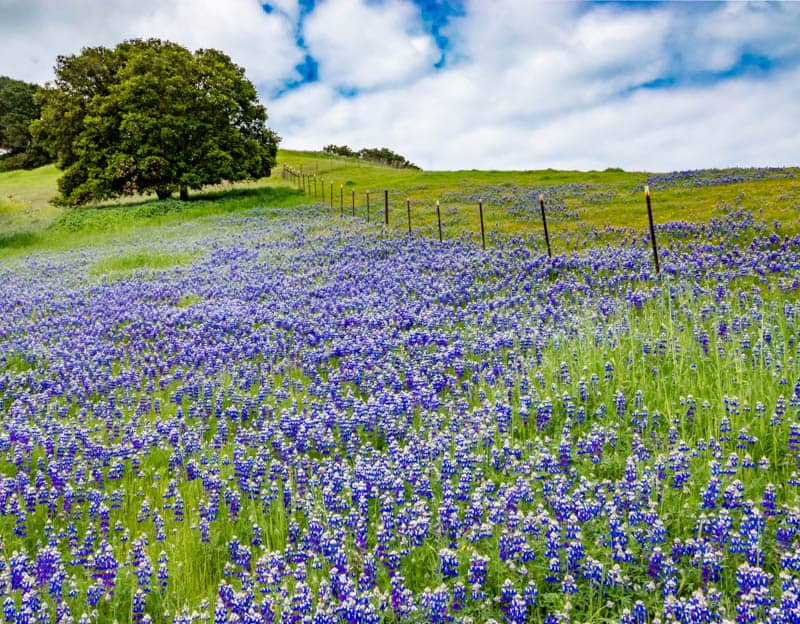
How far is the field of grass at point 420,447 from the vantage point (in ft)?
13.8

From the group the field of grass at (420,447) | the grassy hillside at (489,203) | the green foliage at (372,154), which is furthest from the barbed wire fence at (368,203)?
the green foliage at (372,154)

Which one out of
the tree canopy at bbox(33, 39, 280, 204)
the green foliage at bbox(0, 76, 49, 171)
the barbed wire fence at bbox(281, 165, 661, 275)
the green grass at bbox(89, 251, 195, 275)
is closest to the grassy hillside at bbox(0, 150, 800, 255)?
the barbed wire fence at bbox(281, 165, 661, 275)

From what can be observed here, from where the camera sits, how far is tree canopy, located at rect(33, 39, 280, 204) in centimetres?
4600

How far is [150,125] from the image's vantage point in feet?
148

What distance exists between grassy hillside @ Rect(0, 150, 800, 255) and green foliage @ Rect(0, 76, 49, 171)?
2528cm

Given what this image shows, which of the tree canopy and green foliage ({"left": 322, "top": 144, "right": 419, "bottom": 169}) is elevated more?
green foliage ({"left": 322, "top": 144, "right": 419, "bottom": 169})

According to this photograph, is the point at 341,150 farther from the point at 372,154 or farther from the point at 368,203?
the point at 368,203

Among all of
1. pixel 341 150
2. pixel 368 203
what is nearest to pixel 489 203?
pixel 368 203

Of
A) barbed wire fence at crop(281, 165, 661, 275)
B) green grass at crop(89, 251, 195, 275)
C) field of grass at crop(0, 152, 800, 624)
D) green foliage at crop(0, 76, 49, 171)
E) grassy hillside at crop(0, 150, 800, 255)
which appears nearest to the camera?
field of grass at crop(0, 152, 800, 624)

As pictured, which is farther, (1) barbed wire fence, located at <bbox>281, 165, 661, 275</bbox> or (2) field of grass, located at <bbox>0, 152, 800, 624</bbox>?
(1) barbed wire fence, located at <bbox>281, 165, 661, 275</bbox>

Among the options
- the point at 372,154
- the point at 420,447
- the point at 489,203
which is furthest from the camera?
the point at 372,154

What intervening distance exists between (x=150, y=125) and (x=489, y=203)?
26317 mm

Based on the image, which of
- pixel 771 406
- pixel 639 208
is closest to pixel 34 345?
pixel 771 406

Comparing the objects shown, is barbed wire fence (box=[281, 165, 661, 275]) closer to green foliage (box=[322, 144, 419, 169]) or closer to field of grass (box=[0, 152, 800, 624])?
field of grass (box=[0, 152, 800, 624])
